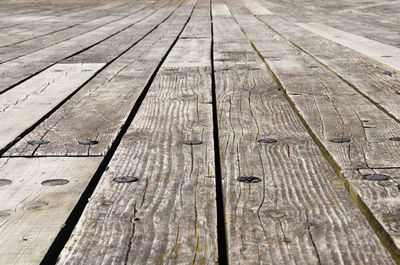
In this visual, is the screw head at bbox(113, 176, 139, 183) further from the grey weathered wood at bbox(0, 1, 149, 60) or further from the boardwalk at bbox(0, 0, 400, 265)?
the grey weathered wood at bbox(0, 1, 149, 60)

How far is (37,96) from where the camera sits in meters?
2.51

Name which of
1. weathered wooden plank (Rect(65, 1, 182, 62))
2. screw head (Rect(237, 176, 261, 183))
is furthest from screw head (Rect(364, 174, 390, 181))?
weathered wooden plank (Rect(65, 1, 182, 62))

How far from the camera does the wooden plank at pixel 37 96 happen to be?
80.6 inches

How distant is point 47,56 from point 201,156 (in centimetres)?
228

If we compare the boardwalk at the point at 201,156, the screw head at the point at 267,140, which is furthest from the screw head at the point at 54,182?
the screw head at the point at 267,140

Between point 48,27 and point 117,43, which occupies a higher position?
point 117,43

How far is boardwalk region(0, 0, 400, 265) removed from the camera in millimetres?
1157

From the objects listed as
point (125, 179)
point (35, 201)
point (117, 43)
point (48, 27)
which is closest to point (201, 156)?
point (125, 179)

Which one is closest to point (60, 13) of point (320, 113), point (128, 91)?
point (128, 91)

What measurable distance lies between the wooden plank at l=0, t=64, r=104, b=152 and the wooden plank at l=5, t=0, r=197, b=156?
0.18 ft

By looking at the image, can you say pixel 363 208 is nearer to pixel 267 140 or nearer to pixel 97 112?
pixel 267 140

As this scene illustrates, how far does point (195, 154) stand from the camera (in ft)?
5.46

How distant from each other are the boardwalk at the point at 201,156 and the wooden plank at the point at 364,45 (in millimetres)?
37

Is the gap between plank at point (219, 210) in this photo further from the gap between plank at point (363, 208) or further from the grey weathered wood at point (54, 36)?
the grey weathered wood at point (54, 36)
